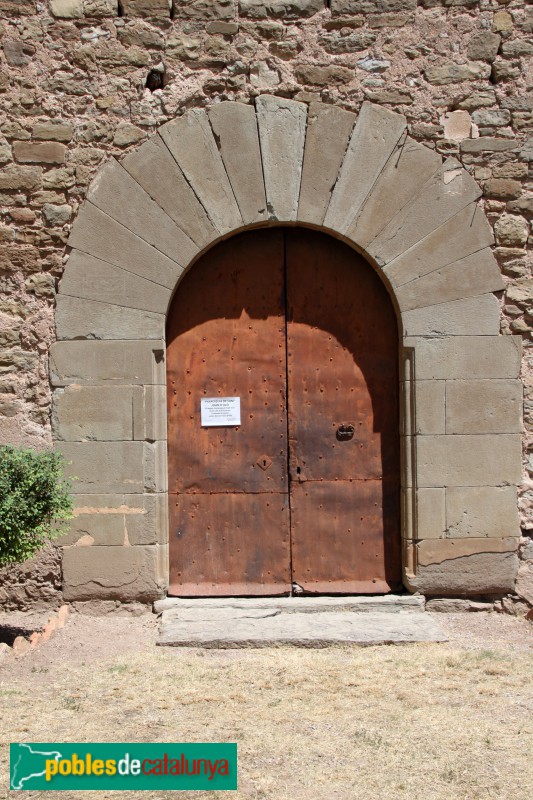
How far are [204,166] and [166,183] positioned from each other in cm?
26

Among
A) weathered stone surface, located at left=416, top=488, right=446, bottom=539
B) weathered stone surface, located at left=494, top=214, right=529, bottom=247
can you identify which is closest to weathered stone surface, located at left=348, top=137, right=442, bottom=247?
weathered stone surface, located at left=494, top=214, right=529, bottom=247

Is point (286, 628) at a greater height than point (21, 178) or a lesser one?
lesser

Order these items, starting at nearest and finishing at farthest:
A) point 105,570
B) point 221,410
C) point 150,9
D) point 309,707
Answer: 1. point 309,707
2. point 105,570
3. point 150,9
4. point 221,410

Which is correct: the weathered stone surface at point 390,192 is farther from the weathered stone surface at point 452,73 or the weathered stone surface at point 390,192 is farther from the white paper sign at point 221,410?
the white paper sign at point 221,410

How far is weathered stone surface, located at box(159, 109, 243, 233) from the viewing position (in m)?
5.35

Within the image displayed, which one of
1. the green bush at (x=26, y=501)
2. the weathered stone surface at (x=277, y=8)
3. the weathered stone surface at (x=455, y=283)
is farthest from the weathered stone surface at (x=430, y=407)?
the weathered stone surface at (x=277, y=8)

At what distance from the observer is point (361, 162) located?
211 inches

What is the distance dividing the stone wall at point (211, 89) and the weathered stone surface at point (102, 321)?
0.10 m

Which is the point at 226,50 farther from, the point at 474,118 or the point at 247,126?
the point at 474,118

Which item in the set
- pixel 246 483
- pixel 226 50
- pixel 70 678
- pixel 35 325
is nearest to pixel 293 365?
pixel 246 483

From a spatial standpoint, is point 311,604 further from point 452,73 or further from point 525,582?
point 452,73

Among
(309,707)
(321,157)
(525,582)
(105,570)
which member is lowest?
(309,707)

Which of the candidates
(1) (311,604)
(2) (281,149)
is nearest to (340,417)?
(1) (311,604)

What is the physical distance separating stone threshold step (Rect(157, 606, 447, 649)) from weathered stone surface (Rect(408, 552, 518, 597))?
0.65ft
